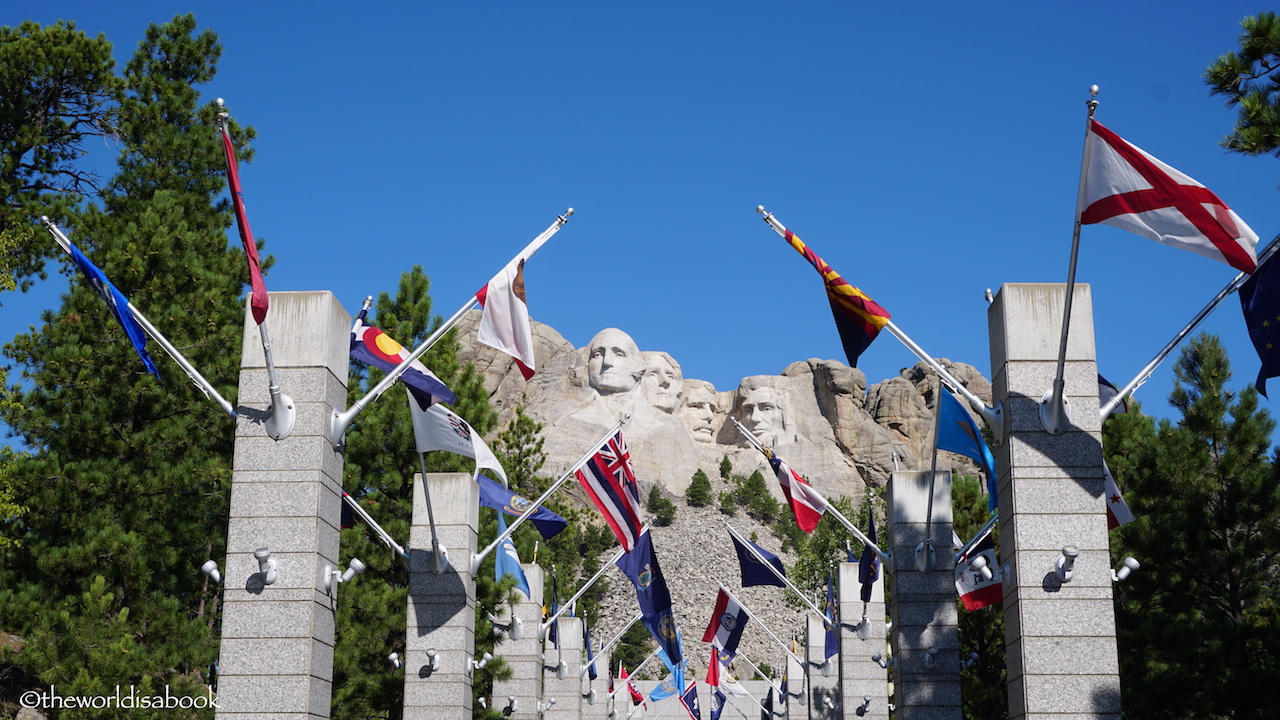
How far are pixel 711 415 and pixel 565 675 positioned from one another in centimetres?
10249

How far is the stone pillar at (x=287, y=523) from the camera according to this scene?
1322cm

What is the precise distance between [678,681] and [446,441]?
2478cm

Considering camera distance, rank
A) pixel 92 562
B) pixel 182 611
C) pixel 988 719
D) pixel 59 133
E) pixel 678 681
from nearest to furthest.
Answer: pixel 92 562 → pixel 182 611 → pixel 59 133 → pixel 988 719 → pixel 678 681

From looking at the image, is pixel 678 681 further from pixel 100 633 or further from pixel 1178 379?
pixel 100 633

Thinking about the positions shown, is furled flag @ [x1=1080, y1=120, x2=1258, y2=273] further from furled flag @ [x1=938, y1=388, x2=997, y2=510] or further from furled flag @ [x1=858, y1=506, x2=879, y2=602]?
furled flag @ [x1=858, y1=506, x2=879, y2=602]

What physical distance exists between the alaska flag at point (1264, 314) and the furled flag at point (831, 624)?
15147 mm

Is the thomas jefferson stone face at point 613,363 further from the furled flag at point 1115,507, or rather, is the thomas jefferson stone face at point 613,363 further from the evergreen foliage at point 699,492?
the furled flag at point 1115,507

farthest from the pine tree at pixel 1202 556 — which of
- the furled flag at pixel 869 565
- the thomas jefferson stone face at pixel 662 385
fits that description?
the thomas jefferson stone face at pixel 662 385

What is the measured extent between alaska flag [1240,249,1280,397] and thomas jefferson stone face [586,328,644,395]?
368ft

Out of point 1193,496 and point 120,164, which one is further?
point 120,164

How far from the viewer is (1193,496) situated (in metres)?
20.8

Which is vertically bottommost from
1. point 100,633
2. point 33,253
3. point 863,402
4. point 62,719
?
point 62,719

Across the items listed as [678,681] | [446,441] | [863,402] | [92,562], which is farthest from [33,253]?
[863,402]

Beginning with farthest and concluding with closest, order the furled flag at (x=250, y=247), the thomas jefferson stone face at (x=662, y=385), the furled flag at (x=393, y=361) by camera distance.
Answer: the thomas jefferson stone face at (x=662, y=385)
the furled flag at (x=393, y=361)
the furled flag at (x=250, y=247)
